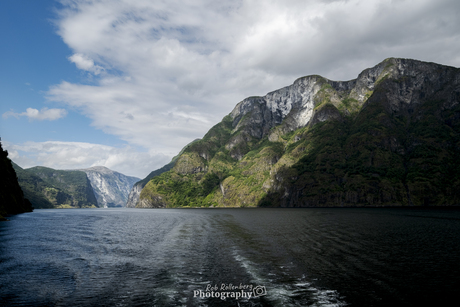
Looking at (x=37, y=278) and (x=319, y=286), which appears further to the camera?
(x=37, y=278)

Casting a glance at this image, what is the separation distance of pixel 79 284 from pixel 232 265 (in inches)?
695

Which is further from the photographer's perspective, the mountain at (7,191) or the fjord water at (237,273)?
the mountain at (7,191)

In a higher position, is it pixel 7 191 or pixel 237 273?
pixel 7 191

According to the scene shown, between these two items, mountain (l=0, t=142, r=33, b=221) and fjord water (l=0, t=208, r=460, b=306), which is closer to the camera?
fjord water (l=0, t=208, r=460, b=306)

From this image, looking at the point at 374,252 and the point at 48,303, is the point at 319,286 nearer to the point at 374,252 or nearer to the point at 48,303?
the point at 374,252

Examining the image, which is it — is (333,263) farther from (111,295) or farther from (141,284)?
(111,295)

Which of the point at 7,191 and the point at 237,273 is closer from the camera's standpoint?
the point at 237,273

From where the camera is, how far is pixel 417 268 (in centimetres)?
2948

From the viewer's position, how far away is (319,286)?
23688mm

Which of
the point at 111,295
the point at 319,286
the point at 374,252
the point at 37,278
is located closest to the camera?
the point at 111,295

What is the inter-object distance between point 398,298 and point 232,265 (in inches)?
724

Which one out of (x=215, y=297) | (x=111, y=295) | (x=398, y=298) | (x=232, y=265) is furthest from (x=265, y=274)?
(x=111, y=295)

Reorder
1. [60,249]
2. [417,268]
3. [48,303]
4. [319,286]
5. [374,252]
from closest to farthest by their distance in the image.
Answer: [48,303] < [319,286] < [417,268] < [374,252] < [60,249]

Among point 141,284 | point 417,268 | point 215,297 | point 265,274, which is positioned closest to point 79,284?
point 141,284
